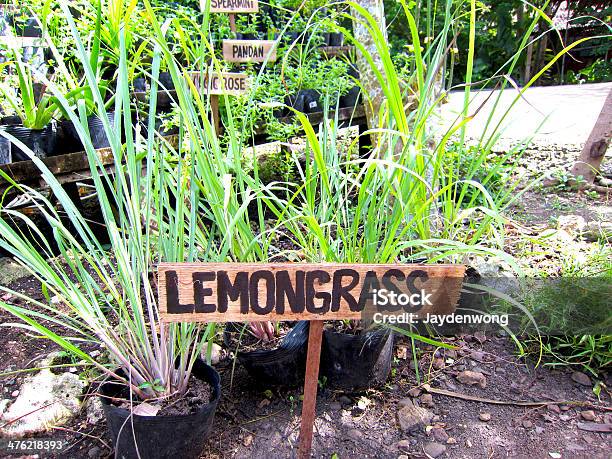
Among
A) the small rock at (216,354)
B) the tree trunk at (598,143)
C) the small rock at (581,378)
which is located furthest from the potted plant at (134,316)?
the tree trunk at (598,143)

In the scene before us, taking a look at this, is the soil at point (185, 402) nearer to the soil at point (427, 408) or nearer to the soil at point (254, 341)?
the soil at point (427, 408)

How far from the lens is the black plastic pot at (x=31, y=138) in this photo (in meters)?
1.77

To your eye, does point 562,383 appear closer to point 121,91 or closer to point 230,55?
point 121,91

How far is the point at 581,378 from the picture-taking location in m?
1.21

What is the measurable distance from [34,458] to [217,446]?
1.25 ft


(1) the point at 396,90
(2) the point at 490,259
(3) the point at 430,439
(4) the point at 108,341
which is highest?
(1) the point at 396,90

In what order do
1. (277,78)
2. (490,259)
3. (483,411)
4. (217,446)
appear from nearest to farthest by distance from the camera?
(217,446), (483,411), (490,259), (277,78)

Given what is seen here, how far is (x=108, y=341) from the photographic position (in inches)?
35.4

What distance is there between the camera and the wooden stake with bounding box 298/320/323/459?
86 centimetres

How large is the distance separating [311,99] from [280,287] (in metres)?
2.04

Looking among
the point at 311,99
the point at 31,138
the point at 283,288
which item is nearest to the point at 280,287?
the point at 283,288

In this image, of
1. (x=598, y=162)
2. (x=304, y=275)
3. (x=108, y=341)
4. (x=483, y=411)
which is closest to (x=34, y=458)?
(x=108, y=341)

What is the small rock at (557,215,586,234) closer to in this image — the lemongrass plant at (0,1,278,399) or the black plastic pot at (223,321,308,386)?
the black plastic pot at (223,321,308,386)

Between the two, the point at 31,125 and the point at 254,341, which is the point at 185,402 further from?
the point at 31,125
